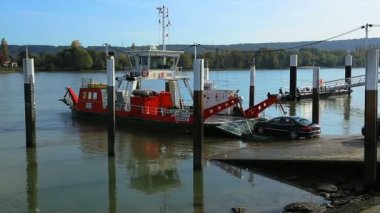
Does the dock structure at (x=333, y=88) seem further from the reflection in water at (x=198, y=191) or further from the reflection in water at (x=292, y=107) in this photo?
the reflection in water at (x=198, y=191)

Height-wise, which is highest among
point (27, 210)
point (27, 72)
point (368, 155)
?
point (27, 72)

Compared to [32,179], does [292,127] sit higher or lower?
higher

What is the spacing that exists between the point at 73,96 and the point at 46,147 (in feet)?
49.7

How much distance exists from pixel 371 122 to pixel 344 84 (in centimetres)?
4737

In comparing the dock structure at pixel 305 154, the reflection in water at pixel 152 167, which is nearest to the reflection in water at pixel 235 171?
the dock structure at pixel 305 154

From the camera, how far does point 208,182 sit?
20.4 meters

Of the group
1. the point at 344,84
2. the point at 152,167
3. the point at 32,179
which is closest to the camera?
the point at 32,179

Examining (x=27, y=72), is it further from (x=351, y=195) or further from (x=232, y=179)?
(x=351, y=195)

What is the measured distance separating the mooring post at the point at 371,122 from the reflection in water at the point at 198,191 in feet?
19.0

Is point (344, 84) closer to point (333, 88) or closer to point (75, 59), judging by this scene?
point (333, 88)

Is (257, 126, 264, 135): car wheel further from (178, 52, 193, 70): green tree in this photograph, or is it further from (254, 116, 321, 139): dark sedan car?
(178, 52, 193, 70): green tree

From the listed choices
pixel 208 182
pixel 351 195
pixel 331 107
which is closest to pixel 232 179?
pixel 208 182

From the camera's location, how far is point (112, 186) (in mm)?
20656

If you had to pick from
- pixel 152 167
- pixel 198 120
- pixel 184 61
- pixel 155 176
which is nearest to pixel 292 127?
pixel 198 120
